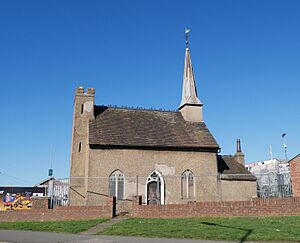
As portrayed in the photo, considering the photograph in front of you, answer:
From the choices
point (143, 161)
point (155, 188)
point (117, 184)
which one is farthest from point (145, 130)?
point (117, 184)

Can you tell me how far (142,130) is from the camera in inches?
1150

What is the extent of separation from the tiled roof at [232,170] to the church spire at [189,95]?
5144mm

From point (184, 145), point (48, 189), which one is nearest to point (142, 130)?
point (184, 145)

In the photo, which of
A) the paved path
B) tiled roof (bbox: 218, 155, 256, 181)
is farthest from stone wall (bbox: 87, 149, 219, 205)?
the paved path

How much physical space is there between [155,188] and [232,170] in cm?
869

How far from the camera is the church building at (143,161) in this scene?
25703mm

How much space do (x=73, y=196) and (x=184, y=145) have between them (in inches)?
400

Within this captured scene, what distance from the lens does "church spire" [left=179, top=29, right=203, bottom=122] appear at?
32.7 meters

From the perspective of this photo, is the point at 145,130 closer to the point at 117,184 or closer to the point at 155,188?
the point at 155,188

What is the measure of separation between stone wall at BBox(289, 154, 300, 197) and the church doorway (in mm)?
11642

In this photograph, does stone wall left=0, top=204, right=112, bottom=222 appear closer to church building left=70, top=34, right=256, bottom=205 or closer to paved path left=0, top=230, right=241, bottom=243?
church building left=70, top=34, right=256, bottom=205

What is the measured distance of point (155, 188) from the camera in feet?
87.6

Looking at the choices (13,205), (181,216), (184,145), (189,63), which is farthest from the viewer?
(189,63)

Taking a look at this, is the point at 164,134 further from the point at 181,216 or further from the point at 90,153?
the point at 181,216
